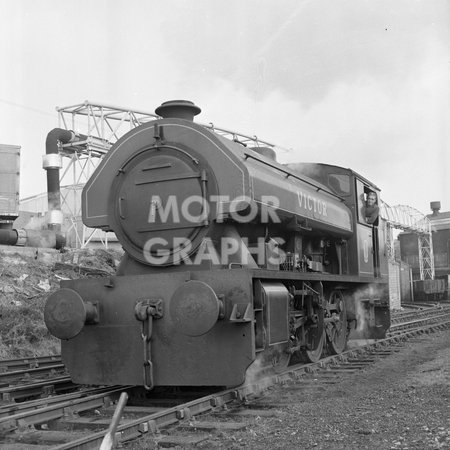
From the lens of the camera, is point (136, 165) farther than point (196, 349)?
Yes

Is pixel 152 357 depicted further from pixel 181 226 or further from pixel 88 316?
pixel 181 226

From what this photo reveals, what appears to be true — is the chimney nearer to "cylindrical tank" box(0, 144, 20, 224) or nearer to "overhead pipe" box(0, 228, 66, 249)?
"overhead pipe" box(0, 228, 66, 249)

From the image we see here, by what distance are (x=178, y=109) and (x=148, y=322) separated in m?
2.54

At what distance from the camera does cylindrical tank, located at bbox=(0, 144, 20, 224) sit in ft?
62.4

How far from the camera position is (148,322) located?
20.0 ft

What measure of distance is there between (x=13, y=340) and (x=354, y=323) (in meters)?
6.39

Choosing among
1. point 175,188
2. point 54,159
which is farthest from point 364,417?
point 54,159

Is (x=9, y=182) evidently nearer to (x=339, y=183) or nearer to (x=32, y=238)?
(x=32, y=238)

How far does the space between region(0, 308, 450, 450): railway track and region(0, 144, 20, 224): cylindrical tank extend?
44.7 feet

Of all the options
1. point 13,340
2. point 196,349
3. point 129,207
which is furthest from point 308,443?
point 13,340

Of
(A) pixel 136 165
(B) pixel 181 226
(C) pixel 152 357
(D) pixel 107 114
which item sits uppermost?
(D) pixel 107 114

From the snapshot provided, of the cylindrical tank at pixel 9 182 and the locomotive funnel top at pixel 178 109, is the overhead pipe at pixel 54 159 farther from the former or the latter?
the locomotive funnel top at pixel 178 109

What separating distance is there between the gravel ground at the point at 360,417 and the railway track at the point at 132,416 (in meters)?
0.19

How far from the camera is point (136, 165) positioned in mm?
6887
